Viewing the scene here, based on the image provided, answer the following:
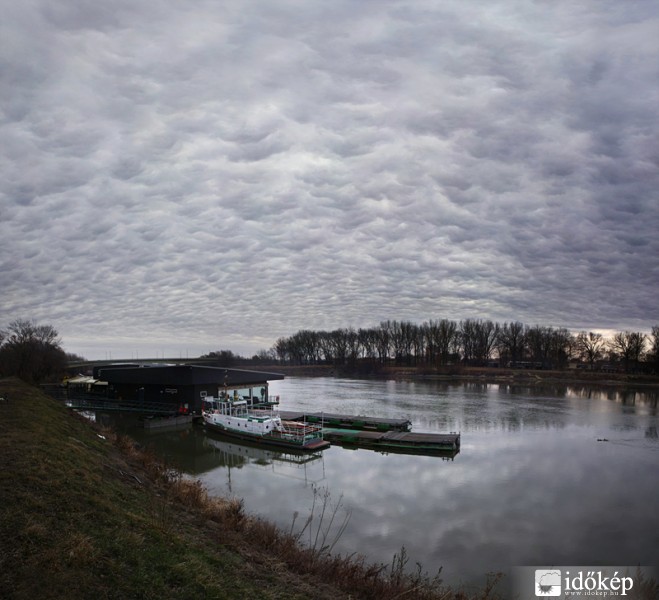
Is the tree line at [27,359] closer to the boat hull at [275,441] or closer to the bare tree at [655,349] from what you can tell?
the boat hull at [275,441]

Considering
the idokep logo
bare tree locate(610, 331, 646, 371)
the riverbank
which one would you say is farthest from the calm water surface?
bare tree locate(610, 331, 646, 371)

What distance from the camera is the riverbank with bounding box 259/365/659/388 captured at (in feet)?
274

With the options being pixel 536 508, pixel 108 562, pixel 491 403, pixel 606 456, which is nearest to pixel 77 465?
pixel 108 562

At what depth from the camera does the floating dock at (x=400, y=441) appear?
2745 cm

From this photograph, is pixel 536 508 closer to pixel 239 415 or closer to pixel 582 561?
pixel 582 561

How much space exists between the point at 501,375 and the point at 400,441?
76.5 meters

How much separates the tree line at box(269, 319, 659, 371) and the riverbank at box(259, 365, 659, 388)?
8.37 meters

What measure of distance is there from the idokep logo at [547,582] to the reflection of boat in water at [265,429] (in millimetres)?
16366

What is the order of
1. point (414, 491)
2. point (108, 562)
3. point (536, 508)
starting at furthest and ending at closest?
point (414, 491) → point (536, 508) → point (108, 562)

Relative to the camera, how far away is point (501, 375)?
3856 inches

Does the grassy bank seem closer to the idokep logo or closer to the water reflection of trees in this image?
the idokep logo

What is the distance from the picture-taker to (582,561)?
13234mm

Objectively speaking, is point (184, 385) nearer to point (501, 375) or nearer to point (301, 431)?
point (301, 431)

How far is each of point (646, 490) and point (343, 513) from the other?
549 inches
